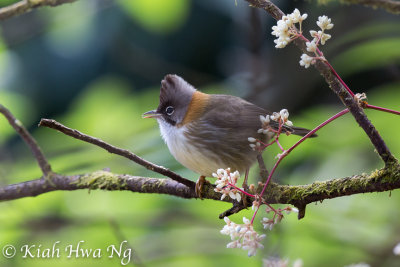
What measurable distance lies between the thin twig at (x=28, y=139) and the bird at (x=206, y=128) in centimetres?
83

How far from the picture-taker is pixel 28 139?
9.48 feet

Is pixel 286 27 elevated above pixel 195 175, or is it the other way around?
pixel 195 175

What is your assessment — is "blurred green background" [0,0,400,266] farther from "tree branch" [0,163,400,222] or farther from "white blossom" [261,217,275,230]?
"white blossom" [261,217,275,230]

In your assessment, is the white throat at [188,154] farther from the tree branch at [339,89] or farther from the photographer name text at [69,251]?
the tree branch at [339,89]

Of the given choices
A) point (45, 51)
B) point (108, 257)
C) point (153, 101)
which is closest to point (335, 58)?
point (153, 101)

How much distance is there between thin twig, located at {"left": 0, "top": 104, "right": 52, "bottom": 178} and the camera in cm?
281

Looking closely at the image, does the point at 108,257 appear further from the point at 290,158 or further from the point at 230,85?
the point at 230,85

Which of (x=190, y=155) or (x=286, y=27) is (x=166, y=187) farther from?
(x=286, y=27)

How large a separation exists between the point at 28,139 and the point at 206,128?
123 centimetres

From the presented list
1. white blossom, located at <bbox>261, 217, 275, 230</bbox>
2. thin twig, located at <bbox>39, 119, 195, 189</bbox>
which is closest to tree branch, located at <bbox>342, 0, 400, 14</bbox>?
white blossom, located at <bbox>261, 217, 275, 230</bbox>

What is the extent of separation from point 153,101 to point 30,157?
1.27 m

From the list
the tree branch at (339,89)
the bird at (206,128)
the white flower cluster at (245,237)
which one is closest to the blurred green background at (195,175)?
the bird at (206,128)

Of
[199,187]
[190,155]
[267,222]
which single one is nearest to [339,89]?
[267,222]

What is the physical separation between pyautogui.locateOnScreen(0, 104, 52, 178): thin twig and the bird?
2.73 feet
